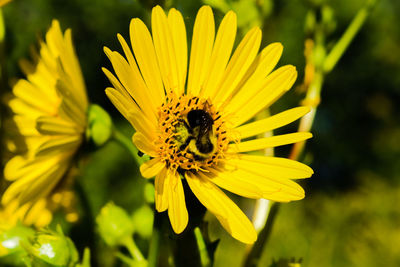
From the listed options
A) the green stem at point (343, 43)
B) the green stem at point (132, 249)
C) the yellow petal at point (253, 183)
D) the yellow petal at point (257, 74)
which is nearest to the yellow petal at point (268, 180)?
the yellow petal at point (253, 183)

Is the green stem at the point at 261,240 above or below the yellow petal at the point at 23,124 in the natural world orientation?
above

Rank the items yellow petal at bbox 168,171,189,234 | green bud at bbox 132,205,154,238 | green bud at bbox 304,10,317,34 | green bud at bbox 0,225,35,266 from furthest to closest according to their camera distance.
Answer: green bud at bbox 304,10,317,34, green bud at bbox 132,205,154,238, green bud at bbox 0,225,35,266, yellow petal at bbox 168,171,189,234

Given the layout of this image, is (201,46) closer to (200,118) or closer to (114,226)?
(200,118)

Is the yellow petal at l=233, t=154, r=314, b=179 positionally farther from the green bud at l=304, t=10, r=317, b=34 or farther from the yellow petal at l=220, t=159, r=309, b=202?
the green bud at l=304, t=10, r=317, b=34

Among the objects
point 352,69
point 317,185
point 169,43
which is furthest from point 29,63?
point 352,69

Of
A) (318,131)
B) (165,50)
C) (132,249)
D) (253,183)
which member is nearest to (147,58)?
(165,50)

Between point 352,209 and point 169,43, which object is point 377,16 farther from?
point 169,43

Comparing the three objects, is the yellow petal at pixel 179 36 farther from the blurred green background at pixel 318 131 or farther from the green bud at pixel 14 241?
the green bud at pixel 14 241

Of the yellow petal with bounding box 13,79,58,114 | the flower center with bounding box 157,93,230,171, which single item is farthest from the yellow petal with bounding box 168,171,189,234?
the yellow petal with bounding box 13,79,58,114

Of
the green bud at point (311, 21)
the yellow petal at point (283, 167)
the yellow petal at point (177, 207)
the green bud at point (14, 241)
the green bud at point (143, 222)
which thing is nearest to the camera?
the yellow petal at point (177, 207)
